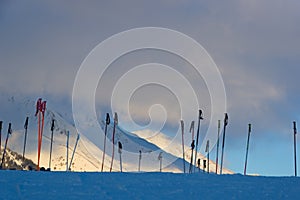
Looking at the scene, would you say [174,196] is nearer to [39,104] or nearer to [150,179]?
[150,179]

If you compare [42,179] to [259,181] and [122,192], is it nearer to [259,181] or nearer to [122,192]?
[122,192]

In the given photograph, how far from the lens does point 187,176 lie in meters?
27.0

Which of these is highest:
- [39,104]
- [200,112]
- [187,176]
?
[200,112]

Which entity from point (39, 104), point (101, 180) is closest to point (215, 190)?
point (101, 180)

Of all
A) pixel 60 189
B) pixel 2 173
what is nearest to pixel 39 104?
pixel 2 173

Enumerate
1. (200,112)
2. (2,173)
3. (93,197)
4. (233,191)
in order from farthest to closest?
(200,112) < (2,173) < (233,191) < (93,197)

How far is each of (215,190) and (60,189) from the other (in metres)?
6.12

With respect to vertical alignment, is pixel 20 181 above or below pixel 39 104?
below

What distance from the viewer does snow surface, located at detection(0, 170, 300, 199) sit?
22.5 meters

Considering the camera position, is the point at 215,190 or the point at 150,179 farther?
the point at 150,179

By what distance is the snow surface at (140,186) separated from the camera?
2250cm

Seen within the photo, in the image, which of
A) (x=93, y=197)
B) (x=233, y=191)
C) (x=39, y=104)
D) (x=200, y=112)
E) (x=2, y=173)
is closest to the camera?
(x=93, y=197)

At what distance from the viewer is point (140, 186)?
2422 cm

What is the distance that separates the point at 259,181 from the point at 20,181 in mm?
10204
